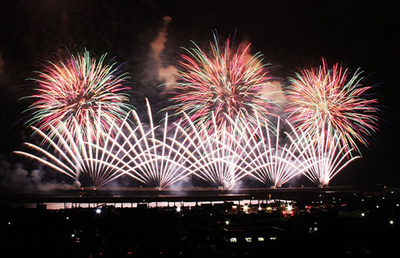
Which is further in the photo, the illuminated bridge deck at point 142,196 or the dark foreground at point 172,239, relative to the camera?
the illuminated bridge deck at point 142,196

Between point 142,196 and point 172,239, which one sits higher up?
point 172,239

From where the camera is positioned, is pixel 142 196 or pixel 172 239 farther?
pixel 142 196

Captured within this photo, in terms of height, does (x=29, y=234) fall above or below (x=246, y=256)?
above

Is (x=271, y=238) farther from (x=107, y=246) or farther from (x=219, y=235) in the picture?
(x=107, y=246)

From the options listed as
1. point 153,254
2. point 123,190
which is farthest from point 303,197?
point 153,254

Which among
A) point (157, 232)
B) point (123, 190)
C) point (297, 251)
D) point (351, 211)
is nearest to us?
point (297, 251)

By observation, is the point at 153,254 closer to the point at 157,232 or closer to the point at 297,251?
the point at 157,232

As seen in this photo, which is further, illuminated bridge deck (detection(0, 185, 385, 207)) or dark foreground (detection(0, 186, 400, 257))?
illuminated bridge deck (detection(0, 185, 385, 207))

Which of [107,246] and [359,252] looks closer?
[359,252]

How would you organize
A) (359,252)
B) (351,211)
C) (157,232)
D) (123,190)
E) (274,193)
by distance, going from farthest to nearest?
(274,193) → (123,190) → (351,211) → (157,232) → (359,252)
